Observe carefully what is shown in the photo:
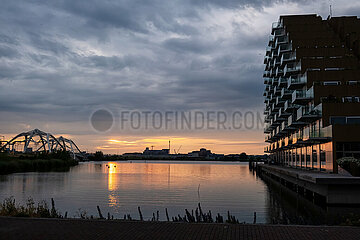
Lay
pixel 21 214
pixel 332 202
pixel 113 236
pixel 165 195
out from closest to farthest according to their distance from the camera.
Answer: pixel 113 236, pixel 21 214, pixel 332 202, pixel 165 195

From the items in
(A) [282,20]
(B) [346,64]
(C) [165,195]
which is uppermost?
(A) [282,20]

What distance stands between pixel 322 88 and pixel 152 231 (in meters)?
39.0

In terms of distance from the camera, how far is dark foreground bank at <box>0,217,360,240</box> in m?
12.2

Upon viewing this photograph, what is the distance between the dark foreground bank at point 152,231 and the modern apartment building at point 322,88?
2786 cm

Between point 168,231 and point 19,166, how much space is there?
76.7m

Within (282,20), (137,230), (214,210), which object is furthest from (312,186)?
(282,20)

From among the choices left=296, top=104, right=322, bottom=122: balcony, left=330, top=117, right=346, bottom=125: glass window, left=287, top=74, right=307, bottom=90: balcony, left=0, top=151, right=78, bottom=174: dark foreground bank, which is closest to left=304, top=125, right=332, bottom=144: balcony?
left=330, top=117, right=346, bottom=125: glass window

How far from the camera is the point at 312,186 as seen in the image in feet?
106

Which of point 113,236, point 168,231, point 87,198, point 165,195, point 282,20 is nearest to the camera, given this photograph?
point 113,236

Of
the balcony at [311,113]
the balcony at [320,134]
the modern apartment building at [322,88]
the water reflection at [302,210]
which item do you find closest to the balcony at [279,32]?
the modern apartment building at [322,88]

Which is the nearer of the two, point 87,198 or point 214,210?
point 214,210

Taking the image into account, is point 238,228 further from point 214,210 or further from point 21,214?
point 214,210

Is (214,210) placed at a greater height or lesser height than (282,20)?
lesser

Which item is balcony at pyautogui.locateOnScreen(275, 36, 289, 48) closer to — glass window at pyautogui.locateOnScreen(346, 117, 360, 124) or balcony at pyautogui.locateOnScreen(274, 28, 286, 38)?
balcony at pyautogui.locateOnScreen(274, 28, 286, 38)
